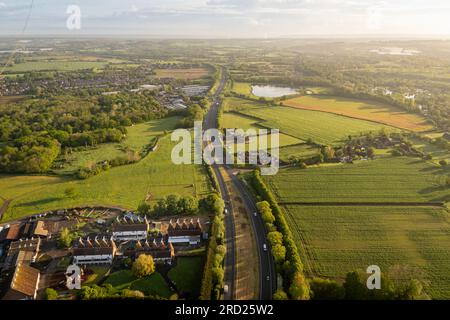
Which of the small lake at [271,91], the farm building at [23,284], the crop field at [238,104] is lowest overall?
the farm building at [23,284]

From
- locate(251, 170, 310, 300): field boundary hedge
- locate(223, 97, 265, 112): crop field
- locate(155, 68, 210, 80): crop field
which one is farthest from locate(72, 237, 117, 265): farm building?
locate(155, 68, 210, 80): crop field

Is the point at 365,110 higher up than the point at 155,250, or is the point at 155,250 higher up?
the point at 365,110

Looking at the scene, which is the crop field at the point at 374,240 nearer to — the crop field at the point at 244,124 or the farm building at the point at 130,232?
the farm building at the point at 130,232

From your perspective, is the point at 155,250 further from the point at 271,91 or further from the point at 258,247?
the point at 271,91

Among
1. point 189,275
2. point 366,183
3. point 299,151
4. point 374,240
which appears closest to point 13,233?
point 189,275

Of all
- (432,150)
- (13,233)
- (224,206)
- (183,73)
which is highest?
(183,73)

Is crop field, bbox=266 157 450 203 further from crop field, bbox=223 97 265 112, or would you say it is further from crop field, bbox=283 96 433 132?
crop field, bbox=223 97 265 112

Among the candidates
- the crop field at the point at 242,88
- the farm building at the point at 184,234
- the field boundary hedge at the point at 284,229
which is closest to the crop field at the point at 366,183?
the field boundary hedge at the point at 284,229
